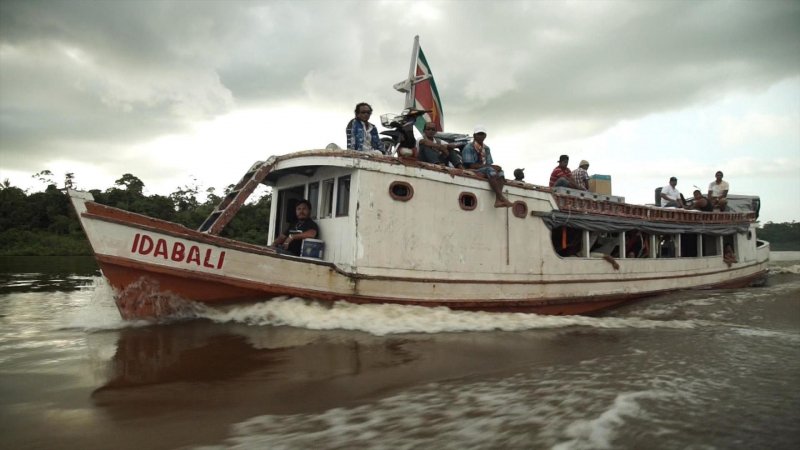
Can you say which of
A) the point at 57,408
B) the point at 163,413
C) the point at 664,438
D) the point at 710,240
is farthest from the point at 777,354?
the point at 710,240

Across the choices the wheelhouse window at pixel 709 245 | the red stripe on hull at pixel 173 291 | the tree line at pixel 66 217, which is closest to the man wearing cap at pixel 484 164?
the red stripe on hull at pixel 173 291

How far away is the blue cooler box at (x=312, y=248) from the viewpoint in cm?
622

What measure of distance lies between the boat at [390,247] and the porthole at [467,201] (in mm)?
22

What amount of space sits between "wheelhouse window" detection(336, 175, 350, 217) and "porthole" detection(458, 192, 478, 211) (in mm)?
1727

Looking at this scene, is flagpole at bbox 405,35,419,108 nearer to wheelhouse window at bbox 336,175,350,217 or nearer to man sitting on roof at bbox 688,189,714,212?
wheelhouse window at bbox 336,175,350,217

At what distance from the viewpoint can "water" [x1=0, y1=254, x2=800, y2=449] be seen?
95.5 inches

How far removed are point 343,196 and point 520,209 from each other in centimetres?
306

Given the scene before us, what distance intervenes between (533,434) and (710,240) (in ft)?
40.9

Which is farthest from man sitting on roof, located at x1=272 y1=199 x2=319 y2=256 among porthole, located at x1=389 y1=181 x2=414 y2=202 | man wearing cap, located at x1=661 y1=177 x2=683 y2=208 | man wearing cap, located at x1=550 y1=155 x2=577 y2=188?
man wearing cap, located at x1=661 y1=177 x2=683 y2=208

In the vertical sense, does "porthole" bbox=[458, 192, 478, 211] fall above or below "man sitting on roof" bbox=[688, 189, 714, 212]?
below

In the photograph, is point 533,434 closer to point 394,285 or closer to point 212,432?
point 212,432

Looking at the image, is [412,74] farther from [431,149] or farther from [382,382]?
[382,382]

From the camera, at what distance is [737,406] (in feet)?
9.50

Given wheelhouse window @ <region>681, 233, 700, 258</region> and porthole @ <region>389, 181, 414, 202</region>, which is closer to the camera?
porthole @ <region>389, 181, 414, 202</region>
